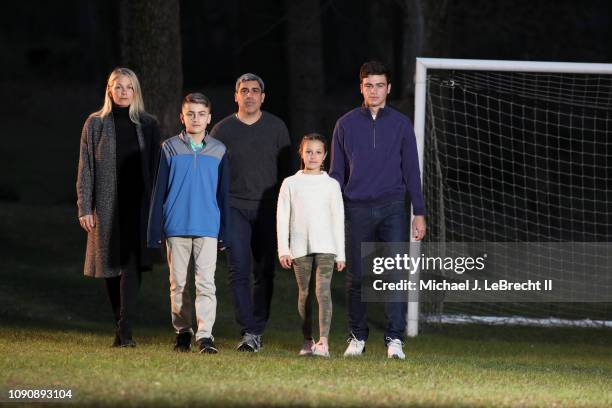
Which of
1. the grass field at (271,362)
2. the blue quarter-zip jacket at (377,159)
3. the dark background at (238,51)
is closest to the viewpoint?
the grass field at (271,362)

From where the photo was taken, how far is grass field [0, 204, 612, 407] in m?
7.15

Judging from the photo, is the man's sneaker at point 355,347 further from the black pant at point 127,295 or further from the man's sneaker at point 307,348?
the black pant at point 127,295

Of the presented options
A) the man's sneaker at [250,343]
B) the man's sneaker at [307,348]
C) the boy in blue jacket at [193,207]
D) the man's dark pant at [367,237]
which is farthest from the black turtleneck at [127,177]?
the man's dark pant at [367,237]

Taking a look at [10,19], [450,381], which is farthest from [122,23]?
[10,19]

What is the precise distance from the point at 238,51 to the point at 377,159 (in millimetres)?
10552

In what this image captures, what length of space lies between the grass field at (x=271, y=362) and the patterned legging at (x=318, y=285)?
273mm

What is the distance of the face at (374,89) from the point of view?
919cm

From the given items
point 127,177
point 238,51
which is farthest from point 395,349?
point 238,51

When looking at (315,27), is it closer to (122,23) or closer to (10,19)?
(122,23)

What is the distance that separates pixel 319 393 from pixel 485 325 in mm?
6265

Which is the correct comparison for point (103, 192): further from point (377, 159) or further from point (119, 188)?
point (377, 159)

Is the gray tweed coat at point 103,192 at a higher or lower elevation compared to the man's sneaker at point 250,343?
higher

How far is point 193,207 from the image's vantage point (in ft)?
29.1

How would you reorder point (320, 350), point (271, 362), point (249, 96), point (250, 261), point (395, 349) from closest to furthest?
point (271, 362) < point (320, 350) < point (395, 349) < point (249, 96) < point (250, 261)
